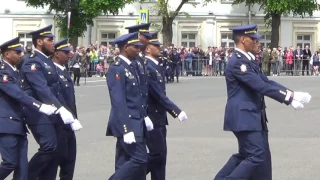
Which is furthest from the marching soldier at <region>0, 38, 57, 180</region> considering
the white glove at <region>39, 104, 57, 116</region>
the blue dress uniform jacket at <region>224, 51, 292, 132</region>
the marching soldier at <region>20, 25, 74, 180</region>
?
the blue dress uniform jacket at <region>224, 51, 292, 132</region>

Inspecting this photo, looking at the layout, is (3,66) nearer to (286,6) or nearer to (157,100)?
(157,100)

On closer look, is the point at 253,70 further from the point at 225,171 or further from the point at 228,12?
the point at 228,12

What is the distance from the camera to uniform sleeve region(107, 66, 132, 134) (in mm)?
9195

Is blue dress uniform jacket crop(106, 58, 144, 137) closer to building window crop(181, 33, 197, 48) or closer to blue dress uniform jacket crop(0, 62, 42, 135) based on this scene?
blue dress uniform jacket crop(0, 62, 42, 135)

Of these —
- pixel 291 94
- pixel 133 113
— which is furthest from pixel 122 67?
pixel 291 94

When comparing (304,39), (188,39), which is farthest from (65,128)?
(304,39)

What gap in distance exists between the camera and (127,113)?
9.23m

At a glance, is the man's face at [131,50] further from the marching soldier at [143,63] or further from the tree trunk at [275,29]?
the tree trunk at [275,29]

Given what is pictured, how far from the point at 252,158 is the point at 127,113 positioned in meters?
1.45

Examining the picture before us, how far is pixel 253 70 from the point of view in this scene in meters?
9.58

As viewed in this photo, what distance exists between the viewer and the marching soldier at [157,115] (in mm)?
10188

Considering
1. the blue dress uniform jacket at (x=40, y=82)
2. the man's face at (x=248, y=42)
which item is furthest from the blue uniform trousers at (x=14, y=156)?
the man's face at (x=248, y=42)

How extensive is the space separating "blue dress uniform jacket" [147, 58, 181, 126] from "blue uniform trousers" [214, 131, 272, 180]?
1043 millimetres

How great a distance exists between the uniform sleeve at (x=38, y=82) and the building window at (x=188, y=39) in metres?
46.7
